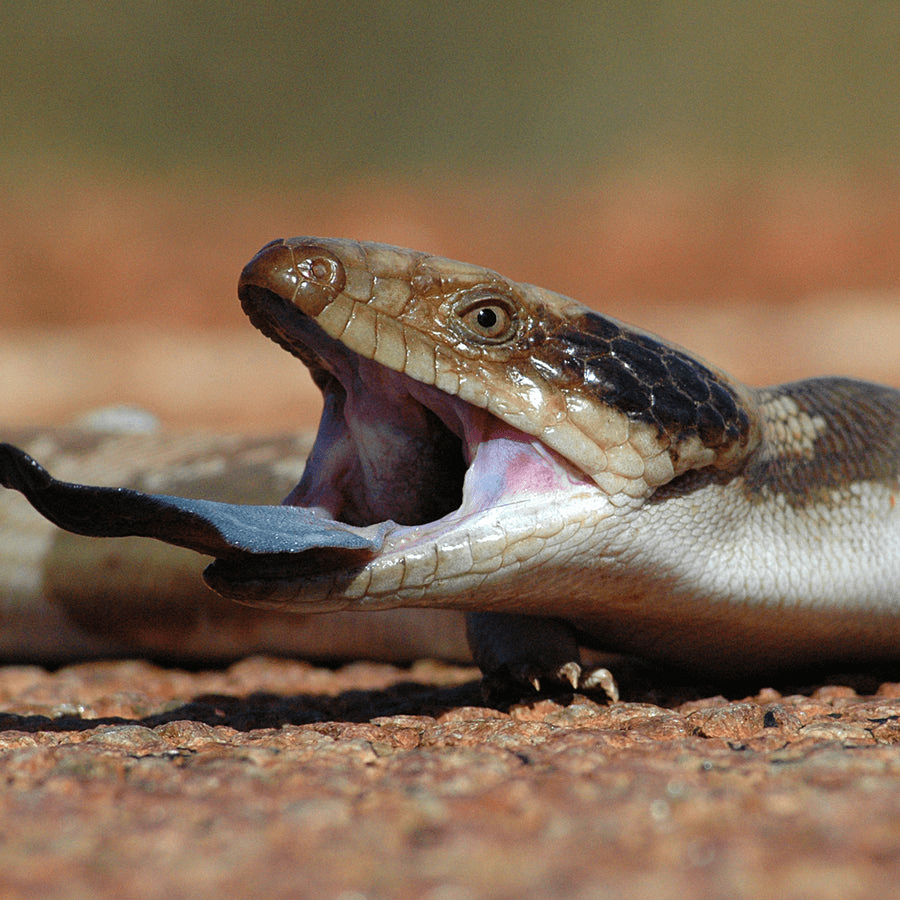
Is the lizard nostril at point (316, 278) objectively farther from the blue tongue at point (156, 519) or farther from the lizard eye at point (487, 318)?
the blue tongue at point (156, 519)

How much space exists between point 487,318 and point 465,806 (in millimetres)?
1079

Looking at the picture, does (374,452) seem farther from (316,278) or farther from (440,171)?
(440,171)

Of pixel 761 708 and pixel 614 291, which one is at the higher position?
pixel 614 291

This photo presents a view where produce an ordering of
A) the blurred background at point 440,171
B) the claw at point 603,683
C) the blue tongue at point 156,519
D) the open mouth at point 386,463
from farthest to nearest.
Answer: the blurred background at point 440,171 < the claw at point 603,683 < the open mouth at point 386,463 < the blue tongue at point 156,519

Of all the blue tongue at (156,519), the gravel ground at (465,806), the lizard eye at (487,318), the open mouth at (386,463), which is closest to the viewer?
the gravel ground at (465,806)

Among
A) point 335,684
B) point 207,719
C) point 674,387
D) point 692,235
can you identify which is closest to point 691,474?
point 674,387

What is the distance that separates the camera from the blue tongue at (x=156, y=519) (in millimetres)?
1765

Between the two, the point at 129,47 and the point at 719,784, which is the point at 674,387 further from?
the point at 129,47

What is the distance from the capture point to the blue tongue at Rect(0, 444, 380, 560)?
1765mm

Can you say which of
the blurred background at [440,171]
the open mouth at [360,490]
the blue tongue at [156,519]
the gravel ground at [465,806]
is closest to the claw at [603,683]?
the gravel ground at [465,806]

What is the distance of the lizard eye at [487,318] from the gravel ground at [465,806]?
2.51 ft

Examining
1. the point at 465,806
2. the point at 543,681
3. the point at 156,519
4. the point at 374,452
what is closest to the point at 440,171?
the point at 374,452

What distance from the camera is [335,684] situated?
123 inches

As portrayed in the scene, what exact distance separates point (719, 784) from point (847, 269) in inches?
592
